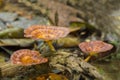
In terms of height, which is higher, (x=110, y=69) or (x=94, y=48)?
(x=94, y=48)

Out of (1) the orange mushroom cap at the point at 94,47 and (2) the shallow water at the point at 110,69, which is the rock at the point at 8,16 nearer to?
(2) the shallow water at the point at 110,69

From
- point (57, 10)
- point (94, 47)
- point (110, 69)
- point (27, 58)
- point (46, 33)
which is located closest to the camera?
point (27, 58)

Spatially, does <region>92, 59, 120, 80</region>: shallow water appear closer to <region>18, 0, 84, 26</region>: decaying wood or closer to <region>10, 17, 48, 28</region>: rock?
<region>18, 0, 84, 26</region>: decaying wood

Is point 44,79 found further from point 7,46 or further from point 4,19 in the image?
point 4,19

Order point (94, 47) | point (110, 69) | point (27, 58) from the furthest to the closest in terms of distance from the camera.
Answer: point (110, 69)
point (94, 47)
point (27, 58)

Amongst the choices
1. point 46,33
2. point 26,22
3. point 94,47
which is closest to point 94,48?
point 94,47

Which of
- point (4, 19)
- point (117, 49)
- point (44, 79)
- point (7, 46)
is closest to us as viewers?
point (44, 79)

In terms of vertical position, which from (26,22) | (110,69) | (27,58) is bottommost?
(110,69)

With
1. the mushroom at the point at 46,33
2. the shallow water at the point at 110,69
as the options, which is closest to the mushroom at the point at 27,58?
the mushroom at the point at 46,33

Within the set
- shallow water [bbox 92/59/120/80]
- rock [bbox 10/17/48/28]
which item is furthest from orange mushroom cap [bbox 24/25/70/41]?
rock [bbox 10/17/48/28]

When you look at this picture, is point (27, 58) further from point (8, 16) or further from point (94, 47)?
point (8, 16)

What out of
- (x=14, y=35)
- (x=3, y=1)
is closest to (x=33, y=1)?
(x=3, y=1)
